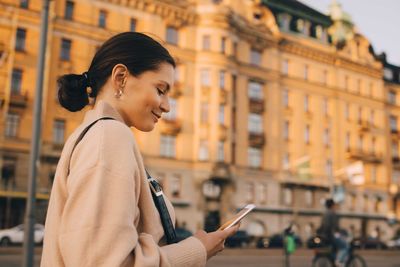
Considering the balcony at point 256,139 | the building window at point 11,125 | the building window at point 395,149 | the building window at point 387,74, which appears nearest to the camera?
the building window at point 11,125

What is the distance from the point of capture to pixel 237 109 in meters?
41.2

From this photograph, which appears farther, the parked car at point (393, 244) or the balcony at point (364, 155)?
the balcony at point (364, 155)

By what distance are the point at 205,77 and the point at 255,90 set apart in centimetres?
565

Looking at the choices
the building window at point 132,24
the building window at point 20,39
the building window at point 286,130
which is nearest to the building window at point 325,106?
the building window at point 286,130

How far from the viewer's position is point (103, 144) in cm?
143

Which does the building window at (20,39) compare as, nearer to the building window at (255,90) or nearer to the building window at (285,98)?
the building window at (255,90)

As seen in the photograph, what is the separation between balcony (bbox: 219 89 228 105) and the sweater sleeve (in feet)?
123

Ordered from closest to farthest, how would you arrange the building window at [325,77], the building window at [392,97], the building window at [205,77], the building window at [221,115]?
1. the building window at [221,115]
2. the building window at [205,77]
3. the building window at [325,77]
4. the building window at [392,97]

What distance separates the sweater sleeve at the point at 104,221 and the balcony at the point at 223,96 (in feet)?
123

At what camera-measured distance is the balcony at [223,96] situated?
39000 millimetres

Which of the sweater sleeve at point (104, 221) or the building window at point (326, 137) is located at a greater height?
the building window at point (326, 137)

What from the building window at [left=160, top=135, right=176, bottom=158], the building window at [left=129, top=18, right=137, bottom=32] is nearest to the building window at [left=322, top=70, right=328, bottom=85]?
the building window at [left=160, top=135, right=176, bottom=158]

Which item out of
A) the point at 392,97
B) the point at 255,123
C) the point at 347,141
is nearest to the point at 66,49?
the point at 255,123

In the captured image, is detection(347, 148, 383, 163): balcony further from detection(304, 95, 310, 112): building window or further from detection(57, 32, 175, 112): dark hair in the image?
detection(57, 32, 175, 112): dark hair
